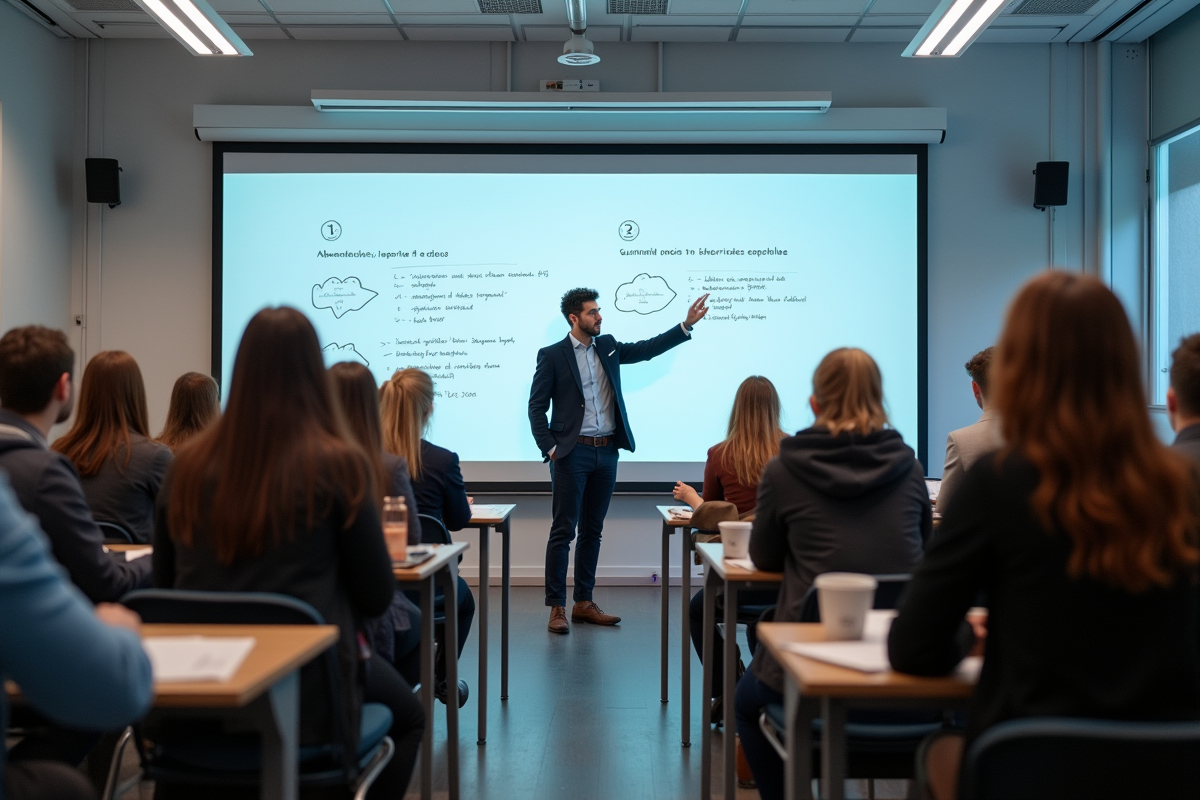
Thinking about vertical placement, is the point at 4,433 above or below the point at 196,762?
above

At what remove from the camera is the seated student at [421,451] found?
3.21 metres

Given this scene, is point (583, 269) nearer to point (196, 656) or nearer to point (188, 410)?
point (188, 410)

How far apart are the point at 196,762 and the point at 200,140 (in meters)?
5.04

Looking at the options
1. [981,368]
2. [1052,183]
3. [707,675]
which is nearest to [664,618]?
[707,675]

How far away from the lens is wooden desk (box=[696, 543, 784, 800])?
2.33 m

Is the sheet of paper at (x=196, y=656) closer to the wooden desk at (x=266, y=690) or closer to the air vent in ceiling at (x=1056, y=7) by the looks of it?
the wooden desk at (x=266, y=690)

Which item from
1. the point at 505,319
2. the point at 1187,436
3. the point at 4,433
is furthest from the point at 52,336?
the point at 505,319

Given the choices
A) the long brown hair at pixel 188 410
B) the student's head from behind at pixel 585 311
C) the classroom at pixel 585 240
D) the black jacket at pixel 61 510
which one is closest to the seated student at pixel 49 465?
the black jacket at pixel 61 510

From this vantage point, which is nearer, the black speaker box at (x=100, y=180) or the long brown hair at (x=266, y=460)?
the long brown hair at (x=266, y=460)

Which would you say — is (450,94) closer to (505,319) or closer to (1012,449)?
(505,319)

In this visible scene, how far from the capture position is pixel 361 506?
1.74m

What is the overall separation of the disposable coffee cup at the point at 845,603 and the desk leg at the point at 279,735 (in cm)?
85

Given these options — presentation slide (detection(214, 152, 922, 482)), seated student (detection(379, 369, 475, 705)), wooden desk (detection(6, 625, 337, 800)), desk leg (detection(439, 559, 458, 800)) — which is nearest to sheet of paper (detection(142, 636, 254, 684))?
wooden desk (detection(6, 625, 337, 800))

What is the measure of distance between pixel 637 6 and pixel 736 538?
382 cm
